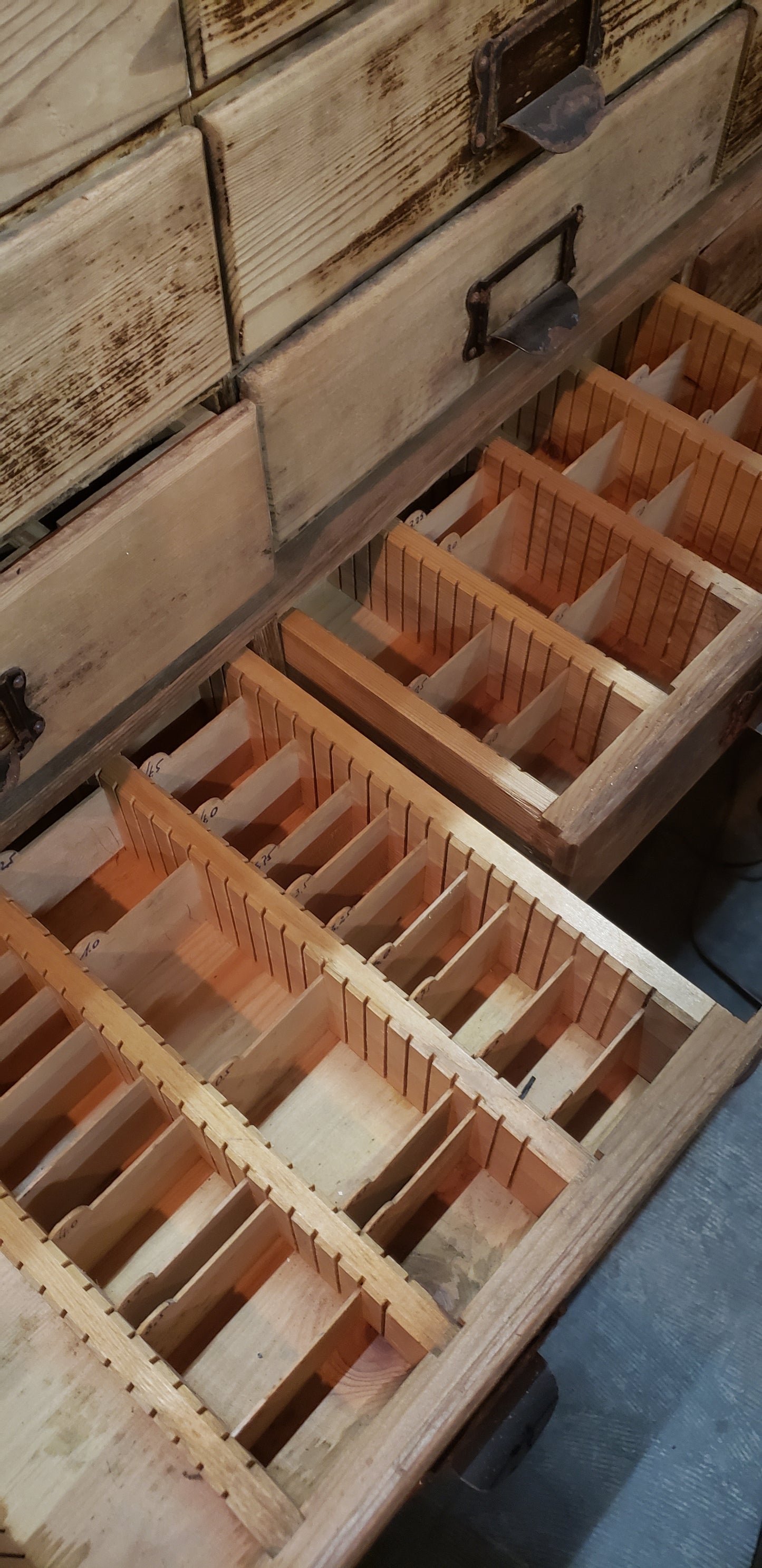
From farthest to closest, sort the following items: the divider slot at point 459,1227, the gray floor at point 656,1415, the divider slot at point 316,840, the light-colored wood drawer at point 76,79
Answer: the gray floor at point 656,1415, the divider slot at point 316,840, the divider slot at point 459,1227, the light-colored wood drawer at point 76,79

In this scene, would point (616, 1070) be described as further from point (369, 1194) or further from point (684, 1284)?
point (684, 1284)

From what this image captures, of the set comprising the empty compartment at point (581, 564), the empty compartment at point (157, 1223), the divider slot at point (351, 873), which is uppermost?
the empty compartment at point (581, 564)

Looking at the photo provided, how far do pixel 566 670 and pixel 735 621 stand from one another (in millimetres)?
147

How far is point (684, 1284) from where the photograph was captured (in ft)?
3.89

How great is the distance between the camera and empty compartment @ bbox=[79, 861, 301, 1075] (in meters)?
0.94

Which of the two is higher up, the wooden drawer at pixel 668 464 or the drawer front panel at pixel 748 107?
the drawer front panel at pixel 748 107

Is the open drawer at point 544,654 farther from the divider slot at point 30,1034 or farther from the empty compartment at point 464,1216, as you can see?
the divider slot at point 30,1034

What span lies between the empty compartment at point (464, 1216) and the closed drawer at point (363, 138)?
57 cm

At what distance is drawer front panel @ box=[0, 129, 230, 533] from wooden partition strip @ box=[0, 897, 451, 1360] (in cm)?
35

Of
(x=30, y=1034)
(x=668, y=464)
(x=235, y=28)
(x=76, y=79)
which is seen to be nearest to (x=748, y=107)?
(x=668, y=464)

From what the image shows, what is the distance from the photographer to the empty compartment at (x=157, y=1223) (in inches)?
31.2

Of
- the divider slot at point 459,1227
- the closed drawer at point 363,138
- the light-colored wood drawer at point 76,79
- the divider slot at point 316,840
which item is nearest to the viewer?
the light-colored wood drawer at point 76,79

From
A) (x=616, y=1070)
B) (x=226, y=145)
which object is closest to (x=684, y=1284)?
(x=616, y=1070)

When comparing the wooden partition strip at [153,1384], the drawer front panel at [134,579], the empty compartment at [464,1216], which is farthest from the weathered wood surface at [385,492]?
the empty compartment at [464,1216]
